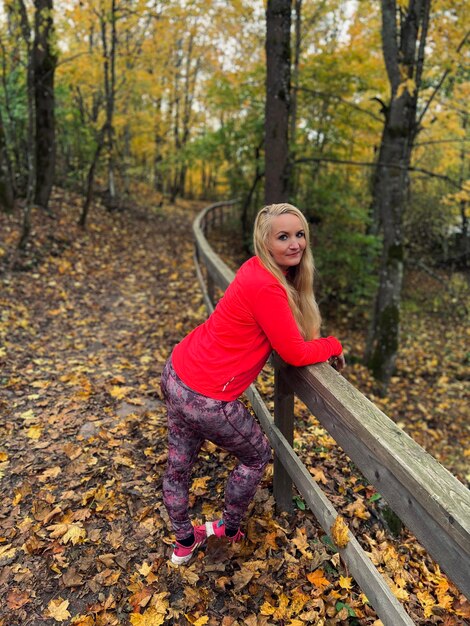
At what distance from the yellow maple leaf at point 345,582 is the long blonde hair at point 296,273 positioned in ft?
4.76

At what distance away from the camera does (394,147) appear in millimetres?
7902

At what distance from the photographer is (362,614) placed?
2.53 m

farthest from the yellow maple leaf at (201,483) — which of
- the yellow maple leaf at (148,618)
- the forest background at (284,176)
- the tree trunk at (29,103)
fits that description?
the tree trunk at (29,103)

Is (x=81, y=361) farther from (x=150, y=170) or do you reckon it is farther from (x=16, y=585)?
(x=150, y=170)

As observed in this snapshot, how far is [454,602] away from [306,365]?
1.79 metres

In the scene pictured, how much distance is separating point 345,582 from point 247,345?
157cm

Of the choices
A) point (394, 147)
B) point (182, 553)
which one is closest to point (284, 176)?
point (394, 147)

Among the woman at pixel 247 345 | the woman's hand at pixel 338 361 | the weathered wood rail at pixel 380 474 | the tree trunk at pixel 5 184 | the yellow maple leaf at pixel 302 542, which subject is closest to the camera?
the weathered wood rail at pixel 380 474

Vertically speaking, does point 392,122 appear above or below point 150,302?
above

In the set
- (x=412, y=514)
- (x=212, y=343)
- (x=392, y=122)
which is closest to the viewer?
(x=412, y=514)

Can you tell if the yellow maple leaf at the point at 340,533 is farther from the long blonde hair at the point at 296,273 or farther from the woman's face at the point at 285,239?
the woman's face at the point at 285,239

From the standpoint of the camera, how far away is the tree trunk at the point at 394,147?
7.50m

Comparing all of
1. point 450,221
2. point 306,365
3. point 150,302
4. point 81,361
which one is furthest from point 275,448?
point 450,221

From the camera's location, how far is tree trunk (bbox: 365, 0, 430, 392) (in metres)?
7.50
